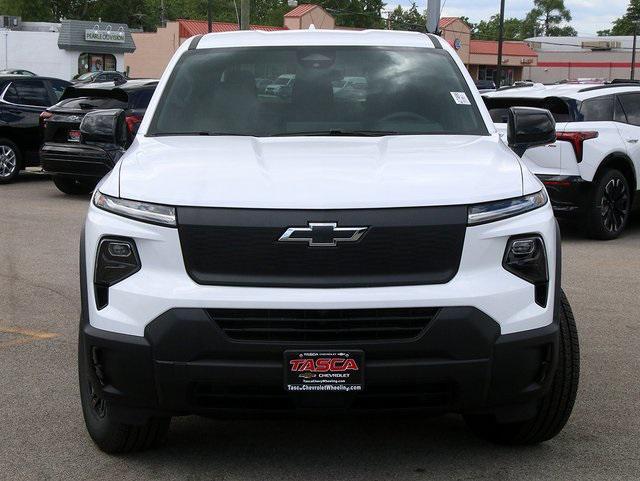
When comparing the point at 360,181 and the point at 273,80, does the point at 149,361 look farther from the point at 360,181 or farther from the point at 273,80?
the point at 273,80

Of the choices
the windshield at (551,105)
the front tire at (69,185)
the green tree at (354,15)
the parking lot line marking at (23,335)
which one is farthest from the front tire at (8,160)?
the green tree at (354,15)

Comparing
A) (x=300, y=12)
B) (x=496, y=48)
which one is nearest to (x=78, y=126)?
(x=300, y=12)

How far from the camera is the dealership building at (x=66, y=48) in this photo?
5797 centimetres

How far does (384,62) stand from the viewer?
5.36m

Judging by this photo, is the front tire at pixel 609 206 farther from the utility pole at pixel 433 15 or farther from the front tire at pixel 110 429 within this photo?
the utility pole at pixel 433 15

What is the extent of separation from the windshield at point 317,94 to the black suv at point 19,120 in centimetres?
→ 1129

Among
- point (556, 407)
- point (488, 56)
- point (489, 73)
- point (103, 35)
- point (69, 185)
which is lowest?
point (489, 73)

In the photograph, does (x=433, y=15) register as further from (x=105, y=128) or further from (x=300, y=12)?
(x=300, y=12)

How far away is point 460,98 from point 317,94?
728 mm

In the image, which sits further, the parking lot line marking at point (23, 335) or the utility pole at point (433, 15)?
the utility pole at point (433, 15)

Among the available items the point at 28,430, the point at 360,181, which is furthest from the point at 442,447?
the point at 28,430

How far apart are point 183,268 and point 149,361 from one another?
14.3 inches

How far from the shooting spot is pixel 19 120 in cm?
1605

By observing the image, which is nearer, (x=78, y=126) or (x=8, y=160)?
(x=78, y=126)
